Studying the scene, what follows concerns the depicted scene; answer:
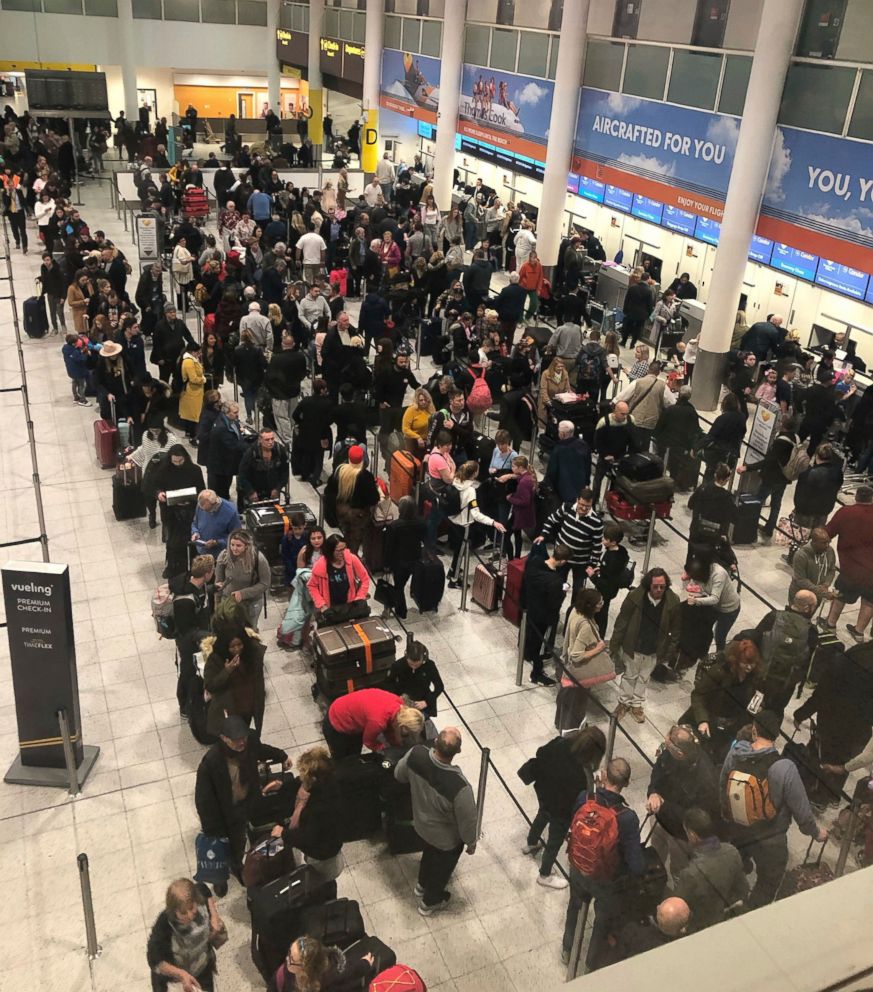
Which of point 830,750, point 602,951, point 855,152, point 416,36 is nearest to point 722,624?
point 830,750

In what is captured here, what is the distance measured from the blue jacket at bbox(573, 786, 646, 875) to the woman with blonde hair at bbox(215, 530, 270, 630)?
3.57m

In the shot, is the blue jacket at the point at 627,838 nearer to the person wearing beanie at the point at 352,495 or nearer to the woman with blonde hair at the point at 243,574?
the woman with blonde hair at the point at 243,574

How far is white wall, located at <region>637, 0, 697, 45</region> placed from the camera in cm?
1648

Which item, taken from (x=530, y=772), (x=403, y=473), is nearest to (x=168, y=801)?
(x=530, y=772)

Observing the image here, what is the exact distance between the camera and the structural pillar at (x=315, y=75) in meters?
33.9

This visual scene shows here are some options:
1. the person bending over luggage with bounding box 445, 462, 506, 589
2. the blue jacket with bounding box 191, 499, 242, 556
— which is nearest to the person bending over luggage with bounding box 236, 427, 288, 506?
the blue jacket with bounding box 191, 499, 242, 556

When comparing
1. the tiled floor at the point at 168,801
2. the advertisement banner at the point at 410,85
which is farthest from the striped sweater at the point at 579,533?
the advertisement banner at the point at 410,85

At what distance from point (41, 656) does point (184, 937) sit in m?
2.64

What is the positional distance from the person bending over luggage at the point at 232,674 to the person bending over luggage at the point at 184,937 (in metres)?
1.73

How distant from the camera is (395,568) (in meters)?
8.90

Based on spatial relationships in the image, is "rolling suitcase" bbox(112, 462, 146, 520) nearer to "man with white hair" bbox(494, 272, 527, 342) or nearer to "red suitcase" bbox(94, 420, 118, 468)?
"red suitcase" bbox(94, 420, 118, 468)

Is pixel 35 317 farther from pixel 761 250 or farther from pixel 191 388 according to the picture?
pixel 761 250

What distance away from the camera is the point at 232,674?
22.0ft

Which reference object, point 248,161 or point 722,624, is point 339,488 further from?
point 248,161
